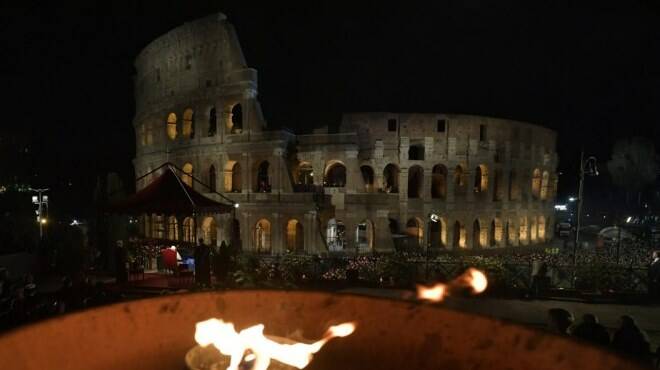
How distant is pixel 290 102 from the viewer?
28.6 meters

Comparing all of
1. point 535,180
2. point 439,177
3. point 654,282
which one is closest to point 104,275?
point 654,282

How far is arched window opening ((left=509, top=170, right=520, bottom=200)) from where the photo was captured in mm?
30247

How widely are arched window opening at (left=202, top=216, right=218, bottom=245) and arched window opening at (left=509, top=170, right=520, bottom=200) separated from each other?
78.0 feet

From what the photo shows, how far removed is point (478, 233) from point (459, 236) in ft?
5.36

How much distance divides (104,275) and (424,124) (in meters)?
21.0

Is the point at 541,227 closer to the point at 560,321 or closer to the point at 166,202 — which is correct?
the point at 560,321

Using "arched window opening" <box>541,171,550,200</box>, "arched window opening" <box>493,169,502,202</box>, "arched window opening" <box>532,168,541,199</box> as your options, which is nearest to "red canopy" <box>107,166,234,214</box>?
"arched window opening" <box>493,169,502,202</box>

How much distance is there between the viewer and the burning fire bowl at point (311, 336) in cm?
179

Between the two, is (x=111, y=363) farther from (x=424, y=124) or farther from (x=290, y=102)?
(x=290, y=102)

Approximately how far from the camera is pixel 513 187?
30.7 meters

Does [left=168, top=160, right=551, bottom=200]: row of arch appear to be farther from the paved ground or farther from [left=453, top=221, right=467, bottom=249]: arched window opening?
the paved ground

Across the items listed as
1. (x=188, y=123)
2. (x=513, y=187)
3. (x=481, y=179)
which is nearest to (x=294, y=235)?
(x=188, y=123)

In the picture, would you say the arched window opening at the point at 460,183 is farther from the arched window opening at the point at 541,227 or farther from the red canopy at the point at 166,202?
the red canopy at the point at 166,202

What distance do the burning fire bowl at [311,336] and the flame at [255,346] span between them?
186 millimetres
